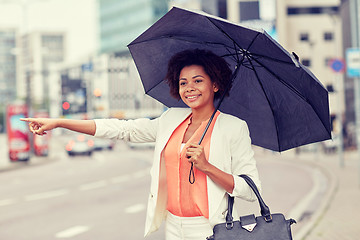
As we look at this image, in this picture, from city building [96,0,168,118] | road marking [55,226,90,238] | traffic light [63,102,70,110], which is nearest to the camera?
road marking [55,226,90,238]

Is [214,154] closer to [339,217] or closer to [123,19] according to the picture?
[339,217]

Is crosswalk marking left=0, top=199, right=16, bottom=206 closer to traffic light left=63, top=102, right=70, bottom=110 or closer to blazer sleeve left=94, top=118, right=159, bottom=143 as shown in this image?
blazer sleeve left=94, top=118, right=159, bottom=143

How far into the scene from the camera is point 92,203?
481 inches

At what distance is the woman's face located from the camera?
10.1 ft

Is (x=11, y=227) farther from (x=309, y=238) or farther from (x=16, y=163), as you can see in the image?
(x=16, y=163)

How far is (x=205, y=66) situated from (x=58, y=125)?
82 centimetres

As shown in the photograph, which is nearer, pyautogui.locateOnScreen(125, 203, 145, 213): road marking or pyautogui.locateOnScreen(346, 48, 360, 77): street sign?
pyautogui.locateOnScreen(125, 203, 145, 213): road marking

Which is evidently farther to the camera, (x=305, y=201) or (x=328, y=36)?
(x=328, y=36)

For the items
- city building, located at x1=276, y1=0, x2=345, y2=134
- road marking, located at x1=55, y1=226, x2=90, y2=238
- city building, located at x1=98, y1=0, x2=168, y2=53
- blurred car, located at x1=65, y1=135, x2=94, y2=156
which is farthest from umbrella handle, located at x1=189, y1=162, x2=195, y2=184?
city building, located at x1=98, y1=0, x2=168, y2=53

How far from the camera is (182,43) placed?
3.41 metres

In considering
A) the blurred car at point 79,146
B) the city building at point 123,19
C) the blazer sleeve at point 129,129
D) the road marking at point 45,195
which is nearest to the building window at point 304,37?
the blurred car at point 79,146

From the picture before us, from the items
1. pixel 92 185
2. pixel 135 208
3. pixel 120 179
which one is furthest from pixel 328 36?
pixel 135 208

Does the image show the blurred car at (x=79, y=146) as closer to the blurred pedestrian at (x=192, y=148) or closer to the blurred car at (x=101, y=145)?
the blurred car at (x=101, y=145)

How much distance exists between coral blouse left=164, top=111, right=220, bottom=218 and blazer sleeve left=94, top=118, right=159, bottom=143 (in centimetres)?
23
